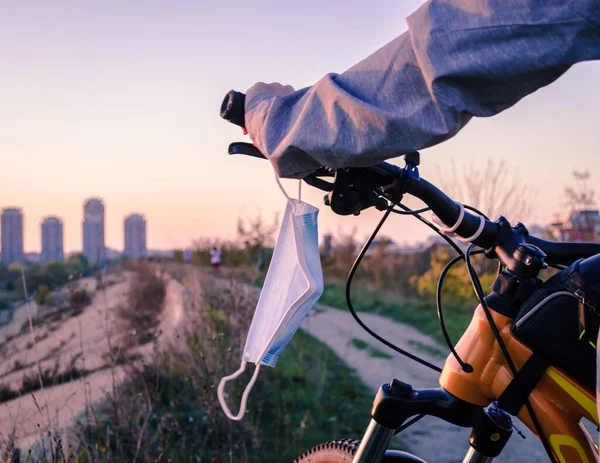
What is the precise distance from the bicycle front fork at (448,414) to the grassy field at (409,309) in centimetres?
724

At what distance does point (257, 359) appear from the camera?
1434 mm

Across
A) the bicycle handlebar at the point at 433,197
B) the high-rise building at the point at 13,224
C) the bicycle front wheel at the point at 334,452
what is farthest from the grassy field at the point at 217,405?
the high-rise building at the point at 13,224

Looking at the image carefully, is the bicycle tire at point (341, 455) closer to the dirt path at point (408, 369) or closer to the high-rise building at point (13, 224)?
the dirt path at point (408, 369)

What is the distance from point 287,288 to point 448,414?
1.70ft

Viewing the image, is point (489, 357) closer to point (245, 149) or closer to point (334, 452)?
point (334, 452)

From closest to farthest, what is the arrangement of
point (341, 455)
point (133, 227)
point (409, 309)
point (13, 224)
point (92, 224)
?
point (341, 455)
point (409, 309)
point (13, 224)
point (92, 224)
point (133, 227)

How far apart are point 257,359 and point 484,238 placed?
61 centimetres

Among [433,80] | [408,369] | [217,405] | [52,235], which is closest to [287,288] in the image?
[433,80]

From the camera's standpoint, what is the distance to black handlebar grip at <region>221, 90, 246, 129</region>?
1.46 meters

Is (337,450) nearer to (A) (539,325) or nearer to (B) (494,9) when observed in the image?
(A) (539,325)

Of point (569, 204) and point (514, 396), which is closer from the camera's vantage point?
point (514, 396)

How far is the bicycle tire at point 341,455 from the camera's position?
5.74 ft

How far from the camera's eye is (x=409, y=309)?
12.9 m

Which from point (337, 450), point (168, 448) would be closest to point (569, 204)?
point (168, 448)
